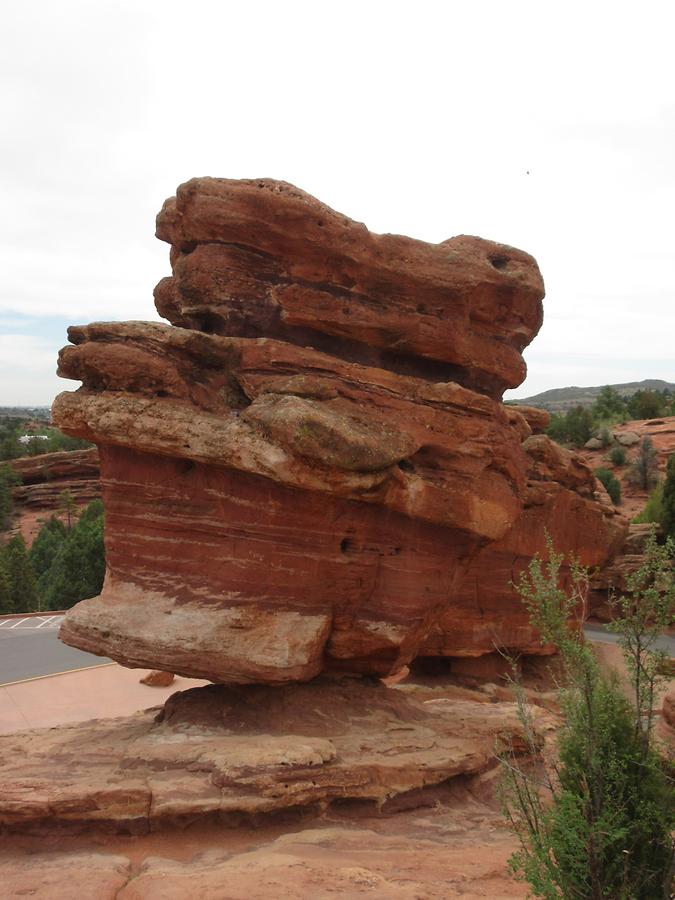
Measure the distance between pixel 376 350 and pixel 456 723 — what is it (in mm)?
6757

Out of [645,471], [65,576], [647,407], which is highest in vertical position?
[647,407]

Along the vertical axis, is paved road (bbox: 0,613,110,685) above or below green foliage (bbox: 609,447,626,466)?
below

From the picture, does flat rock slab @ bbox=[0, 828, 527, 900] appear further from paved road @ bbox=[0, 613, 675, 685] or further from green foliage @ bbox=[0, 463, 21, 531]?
green foliage @ bbox=[0, 463, 21, 531]

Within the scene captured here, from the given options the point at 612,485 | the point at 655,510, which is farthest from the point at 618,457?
the point at 655,510

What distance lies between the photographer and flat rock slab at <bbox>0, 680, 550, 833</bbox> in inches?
361

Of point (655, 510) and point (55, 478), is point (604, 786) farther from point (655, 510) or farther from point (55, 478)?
point (55, 478)

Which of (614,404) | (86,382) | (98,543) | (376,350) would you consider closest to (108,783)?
(86,382)

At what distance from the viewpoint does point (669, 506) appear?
33.4 m

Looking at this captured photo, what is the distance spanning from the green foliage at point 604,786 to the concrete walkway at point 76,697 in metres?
12.2

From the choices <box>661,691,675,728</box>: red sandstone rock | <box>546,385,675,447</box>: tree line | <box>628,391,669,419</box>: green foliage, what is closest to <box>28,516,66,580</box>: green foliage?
<box>661,691,675,728</box>: red sandstone rock

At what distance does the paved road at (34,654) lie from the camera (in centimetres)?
2142

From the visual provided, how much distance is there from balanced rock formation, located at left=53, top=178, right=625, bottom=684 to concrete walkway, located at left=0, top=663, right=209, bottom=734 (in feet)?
24.3

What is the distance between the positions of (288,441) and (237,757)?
14.6 ft

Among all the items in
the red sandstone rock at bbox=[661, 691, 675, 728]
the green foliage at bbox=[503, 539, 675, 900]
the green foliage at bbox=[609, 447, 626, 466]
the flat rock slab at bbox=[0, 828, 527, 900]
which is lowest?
the red sandstone rock at bbox=[661, 691, 675, 728]
